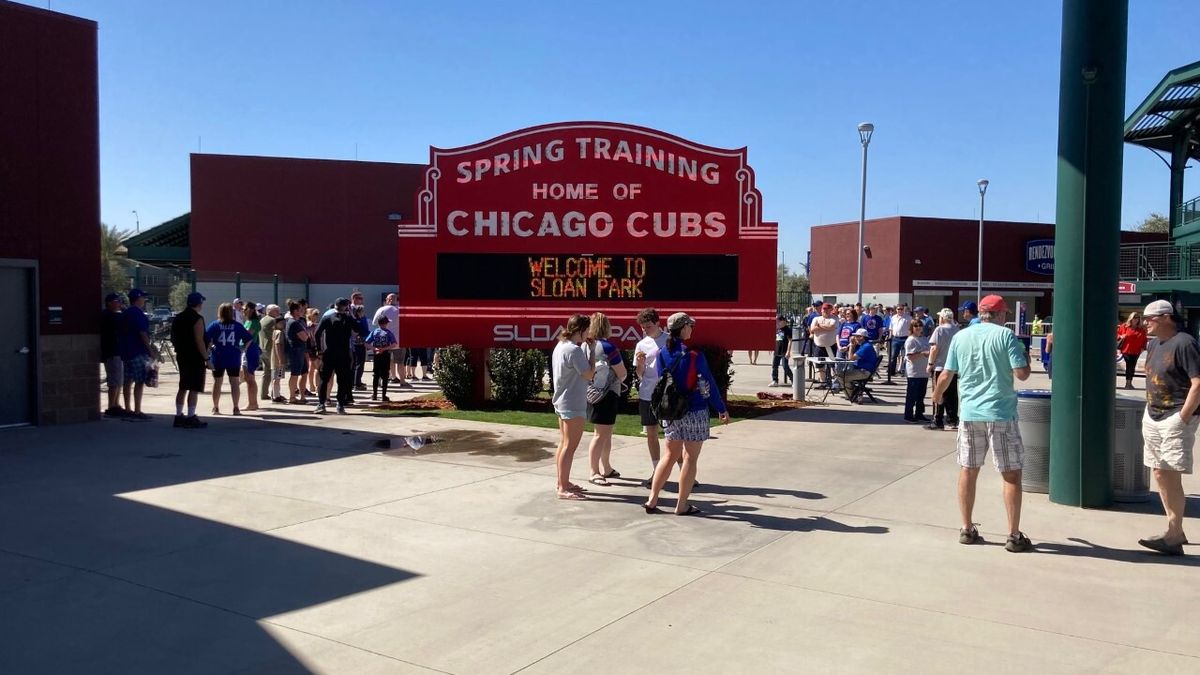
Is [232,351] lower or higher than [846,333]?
lower

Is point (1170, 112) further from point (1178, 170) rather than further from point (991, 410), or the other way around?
point (991, 410)

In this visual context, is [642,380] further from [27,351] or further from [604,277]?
[27,351]

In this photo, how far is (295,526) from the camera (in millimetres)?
7508

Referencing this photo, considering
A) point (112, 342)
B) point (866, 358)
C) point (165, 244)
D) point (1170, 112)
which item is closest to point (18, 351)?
point (112, 342)

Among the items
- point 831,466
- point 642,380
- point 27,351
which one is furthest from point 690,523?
point 27,351

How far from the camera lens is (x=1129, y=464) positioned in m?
8.36

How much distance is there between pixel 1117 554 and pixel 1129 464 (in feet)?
6.16

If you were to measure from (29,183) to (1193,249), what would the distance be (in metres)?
37.0

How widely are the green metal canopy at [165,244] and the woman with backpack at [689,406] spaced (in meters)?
35.0

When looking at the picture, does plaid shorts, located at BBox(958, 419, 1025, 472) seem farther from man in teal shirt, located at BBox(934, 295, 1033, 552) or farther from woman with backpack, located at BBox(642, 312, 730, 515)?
woman with backpack, located at BBox(642, 312, 730, 515)

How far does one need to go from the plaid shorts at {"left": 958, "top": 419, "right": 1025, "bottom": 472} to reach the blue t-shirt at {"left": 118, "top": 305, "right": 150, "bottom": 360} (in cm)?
1149

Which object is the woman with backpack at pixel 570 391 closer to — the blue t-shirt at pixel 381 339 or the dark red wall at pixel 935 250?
the blue t-shirt at pixel 381 339

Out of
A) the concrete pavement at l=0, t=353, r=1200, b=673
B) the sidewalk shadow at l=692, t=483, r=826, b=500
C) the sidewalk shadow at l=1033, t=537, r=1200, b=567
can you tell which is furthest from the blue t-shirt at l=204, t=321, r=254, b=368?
the sidewalk shadow at l=1033, t=537, r=1200, b=567

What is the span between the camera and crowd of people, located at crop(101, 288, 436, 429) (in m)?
12.8
